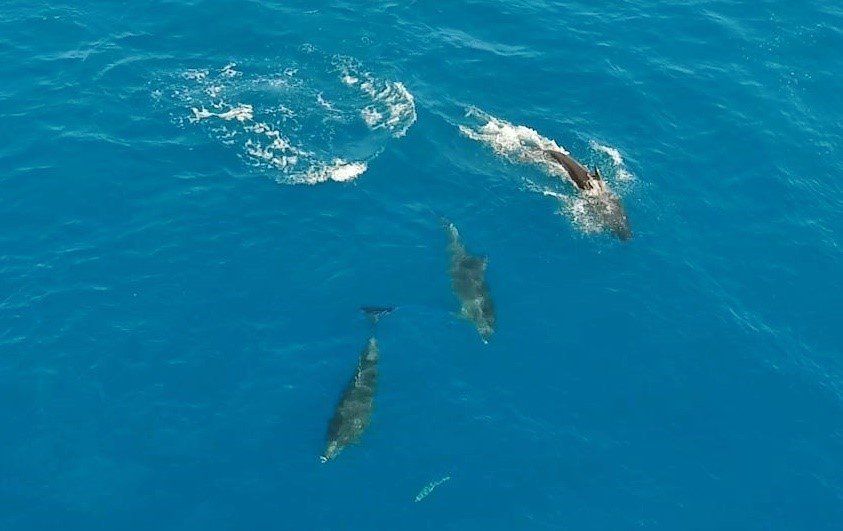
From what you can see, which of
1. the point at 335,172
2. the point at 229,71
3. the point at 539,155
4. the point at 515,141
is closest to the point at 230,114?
the point at 229,71

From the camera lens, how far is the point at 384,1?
90250mm

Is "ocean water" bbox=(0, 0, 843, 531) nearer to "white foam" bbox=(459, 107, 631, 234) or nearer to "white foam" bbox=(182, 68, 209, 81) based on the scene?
"white foam" bbox=(182, 68, 209, 81)

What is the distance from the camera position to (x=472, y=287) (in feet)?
212

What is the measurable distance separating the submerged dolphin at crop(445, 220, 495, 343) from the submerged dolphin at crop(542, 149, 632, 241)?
439 inches

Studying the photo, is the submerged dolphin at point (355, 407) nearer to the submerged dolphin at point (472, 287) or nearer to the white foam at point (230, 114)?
the submerged dolphin at point (472, 287)

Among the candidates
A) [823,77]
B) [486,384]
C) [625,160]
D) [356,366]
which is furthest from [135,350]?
[823,77]

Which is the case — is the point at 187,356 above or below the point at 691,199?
below

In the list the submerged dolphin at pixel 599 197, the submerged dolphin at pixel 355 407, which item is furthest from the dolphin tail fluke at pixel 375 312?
the submerged dolphin at pixel 599 197

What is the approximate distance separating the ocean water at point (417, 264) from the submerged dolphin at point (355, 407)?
2.61ft

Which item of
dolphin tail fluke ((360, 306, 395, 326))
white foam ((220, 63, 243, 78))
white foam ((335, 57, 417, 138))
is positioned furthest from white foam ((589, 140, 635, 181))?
white foam ((220, 63, 243, 78))

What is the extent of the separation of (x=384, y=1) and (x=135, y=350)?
47.5 m

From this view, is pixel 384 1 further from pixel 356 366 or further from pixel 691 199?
pixel 356 366

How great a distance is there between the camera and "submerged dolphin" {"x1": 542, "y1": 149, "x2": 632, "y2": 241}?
70125mm

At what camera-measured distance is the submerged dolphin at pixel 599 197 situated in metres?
70.1
